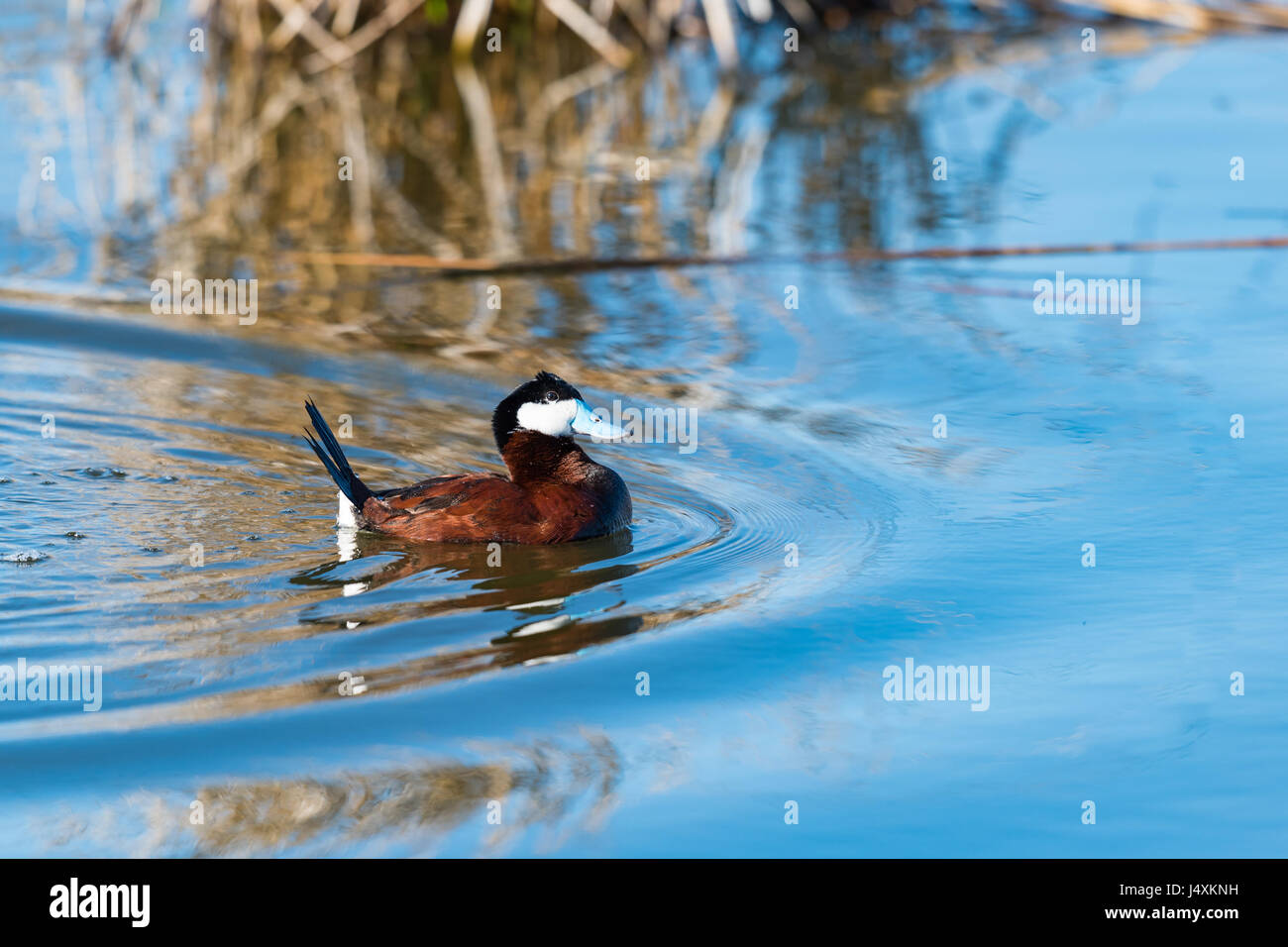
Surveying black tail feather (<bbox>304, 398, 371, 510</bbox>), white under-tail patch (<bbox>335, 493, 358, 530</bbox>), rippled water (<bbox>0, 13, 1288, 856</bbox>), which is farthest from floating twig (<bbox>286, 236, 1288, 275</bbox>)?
white under-tail patch (<bbox>335, 493, 358, 530</bbox>)

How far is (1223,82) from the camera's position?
579 inches

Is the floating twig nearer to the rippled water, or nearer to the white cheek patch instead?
the rippled water

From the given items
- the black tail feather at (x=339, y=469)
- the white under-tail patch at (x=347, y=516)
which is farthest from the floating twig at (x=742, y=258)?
the white under-tail patch at (x=347, y=516)

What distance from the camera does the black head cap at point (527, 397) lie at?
23.1 ft

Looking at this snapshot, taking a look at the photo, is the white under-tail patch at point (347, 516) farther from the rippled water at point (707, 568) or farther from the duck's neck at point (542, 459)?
the duck's neck at point (542, 459)

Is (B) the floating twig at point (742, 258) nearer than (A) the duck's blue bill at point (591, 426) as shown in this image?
No

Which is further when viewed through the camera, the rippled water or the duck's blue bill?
the duck's blue bill

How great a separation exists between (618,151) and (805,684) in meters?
8.47

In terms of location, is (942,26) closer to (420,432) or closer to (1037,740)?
(420,432)

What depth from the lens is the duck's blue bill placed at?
7062 mm

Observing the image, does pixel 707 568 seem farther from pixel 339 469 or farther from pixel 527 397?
pixel 339 469

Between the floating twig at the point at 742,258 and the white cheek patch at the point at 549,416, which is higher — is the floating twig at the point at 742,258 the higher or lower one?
the higher one
